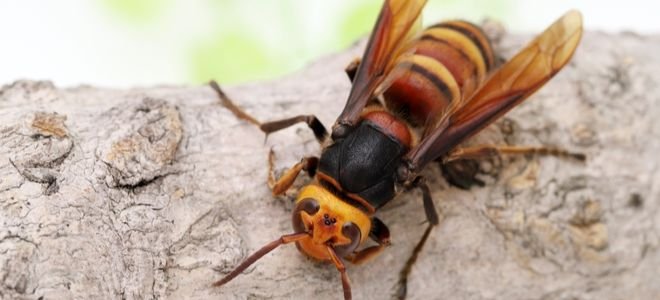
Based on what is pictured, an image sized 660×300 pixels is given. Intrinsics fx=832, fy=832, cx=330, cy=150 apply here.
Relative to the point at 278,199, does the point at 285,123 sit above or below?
above

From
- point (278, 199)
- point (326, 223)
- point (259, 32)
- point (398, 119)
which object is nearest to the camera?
point (326, 223)

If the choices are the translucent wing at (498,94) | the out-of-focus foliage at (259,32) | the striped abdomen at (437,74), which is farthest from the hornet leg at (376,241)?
the out-of-focus foliage at (259,32)

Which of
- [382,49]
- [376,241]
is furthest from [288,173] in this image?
[382,49]

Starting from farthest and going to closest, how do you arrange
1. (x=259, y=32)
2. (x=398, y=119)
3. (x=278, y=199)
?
(x=259, y=32), (x=398, y=119), (x=278, y=199)

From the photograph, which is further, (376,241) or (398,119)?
(398,119)

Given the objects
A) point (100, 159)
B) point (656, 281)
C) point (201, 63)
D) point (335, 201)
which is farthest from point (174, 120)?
point (201, 63)

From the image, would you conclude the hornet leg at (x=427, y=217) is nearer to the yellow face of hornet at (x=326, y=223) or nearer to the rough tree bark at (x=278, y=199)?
the rough tree bark at (x=278, y=199)

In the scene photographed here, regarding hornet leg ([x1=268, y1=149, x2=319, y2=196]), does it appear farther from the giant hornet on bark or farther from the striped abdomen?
the striped abdomen

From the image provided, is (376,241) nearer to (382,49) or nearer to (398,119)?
(398,119)
